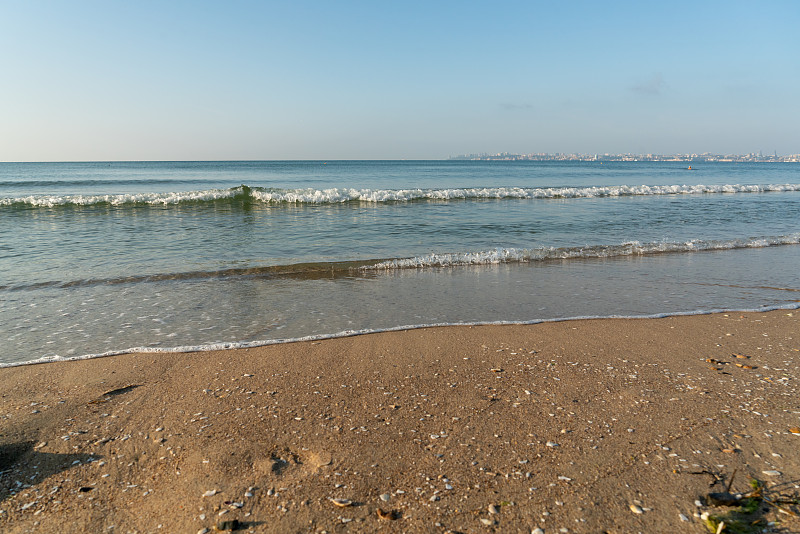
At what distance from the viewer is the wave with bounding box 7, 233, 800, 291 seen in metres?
8.58

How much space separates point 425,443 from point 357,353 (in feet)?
6.28

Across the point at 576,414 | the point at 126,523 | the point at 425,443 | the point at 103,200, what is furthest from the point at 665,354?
the point at 103,200

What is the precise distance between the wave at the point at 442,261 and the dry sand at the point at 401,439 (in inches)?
162

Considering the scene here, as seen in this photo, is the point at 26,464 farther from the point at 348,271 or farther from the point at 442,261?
the point at 442,261

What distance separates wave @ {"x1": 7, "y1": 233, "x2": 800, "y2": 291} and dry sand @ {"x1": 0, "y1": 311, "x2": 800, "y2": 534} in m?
4.10

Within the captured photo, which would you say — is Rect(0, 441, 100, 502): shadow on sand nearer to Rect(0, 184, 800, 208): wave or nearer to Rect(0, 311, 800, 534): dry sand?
Rect(0, 311, 800, 534): dry sand

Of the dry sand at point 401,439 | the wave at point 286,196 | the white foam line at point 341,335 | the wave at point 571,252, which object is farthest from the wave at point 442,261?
the wave at point 286,196

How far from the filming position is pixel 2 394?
3.96 metres

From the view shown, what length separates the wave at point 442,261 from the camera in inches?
338

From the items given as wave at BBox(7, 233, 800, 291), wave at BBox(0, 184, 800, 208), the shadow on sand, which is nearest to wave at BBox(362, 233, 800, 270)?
wave at BBox(7, 233, 800, 291)

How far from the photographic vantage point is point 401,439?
3139 mm

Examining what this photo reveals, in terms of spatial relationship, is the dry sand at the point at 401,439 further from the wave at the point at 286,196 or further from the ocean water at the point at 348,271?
the wave at the point at 286,196

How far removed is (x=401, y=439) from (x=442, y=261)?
23.1ft

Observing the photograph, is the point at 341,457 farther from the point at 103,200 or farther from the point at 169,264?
the point at 103,200
